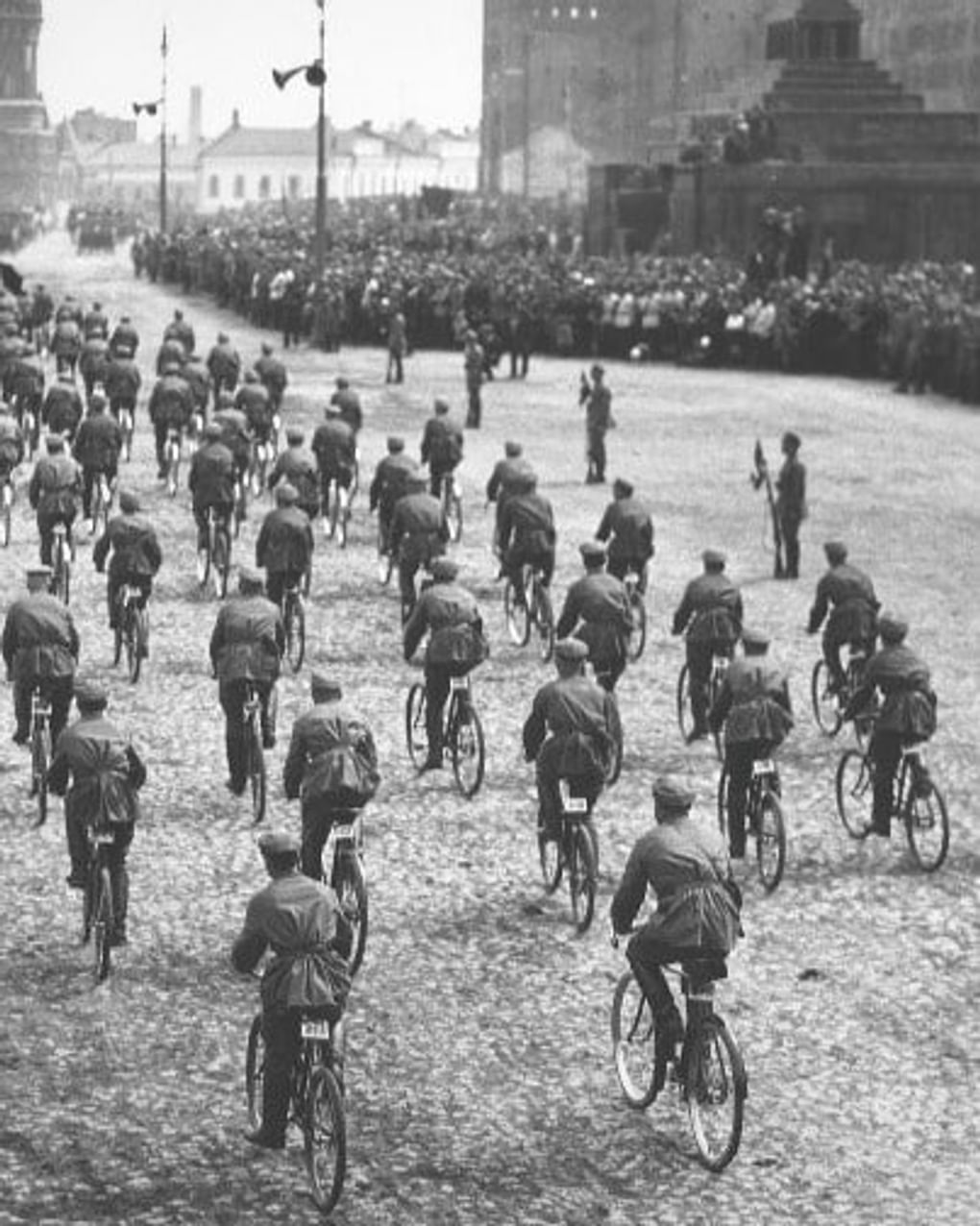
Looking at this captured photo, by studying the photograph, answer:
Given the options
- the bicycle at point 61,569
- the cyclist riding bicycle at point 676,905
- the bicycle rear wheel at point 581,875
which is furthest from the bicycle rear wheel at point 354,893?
the bicycle at point 61,569

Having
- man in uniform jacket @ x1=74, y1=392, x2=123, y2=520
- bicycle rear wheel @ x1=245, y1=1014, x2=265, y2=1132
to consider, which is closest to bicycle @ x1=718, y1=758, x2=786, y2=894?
bicycle rear wheel @ x1=245, y1=1014, x2=265, y2=1132

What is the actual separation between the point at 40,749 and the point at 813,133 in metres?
50.0

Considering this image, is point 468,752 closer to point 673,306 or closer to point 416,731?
point 416,731

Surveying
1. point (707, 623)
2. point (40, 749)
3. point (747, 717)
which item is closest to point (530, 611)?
point (707, 623)

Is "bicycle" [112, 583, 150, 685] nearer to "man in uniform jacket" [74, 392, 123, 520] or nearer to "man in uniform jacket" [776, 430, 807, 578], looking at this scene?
"man in uniform jacket" [74, 392, 123, 520]

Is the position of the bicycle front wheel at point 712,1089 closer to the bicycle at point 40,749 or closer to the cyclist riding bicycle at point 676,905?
the cyclist riding bicycle at point 676,905

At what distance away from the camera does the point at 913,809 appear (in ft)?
50.7

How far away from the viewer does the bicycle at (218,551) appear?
23.9m

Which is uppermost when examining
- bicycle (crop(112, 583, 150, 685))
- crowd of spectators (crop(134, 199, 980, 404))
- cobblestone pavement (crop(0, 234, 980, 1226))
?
crowd of spectators (crop(134, 199, 980, 404))

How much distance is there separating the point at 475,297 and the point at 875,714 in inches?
1345

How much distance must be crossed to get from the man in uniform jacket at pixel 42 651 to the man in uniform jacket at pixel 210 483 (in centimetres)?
680

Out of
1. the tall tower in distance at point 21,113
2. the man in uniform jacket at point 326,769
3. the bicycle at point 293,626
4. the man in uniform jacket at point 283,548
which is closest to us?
the man in uniform jacket at point 326,769

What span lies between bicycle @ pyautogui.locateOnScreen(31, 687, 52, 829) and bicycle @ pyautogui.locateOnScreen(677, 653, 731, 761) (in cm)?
403

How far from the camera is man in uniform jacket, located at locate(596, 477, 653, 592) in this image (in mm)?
20797
